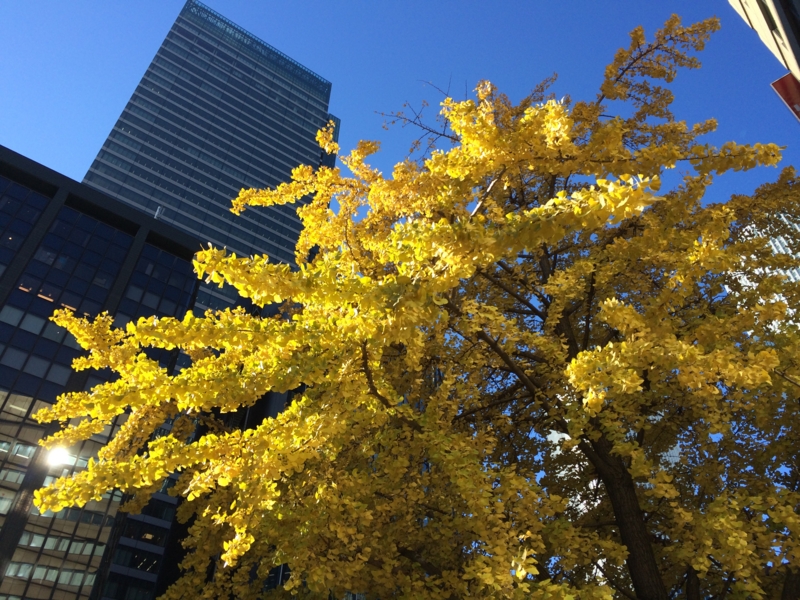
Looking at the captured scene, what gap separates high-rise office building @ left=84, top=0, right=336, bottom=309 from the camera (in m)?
64.6

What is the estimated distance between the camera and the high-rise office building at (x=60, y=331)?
23234 millimetres

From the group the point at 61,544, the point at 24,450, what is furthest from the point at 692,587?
the point at 61,544

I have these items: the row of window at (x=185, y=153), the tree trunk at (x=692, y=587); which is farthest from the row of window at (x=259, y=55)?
the tree trunk at (x=692, y=587)

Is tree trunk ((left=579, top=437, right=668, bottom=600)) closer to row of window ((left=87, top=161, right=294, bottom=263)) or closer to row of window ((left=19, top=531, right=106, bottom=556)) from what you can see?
row of window ((left=19, top=531, right=106, bottom=556))

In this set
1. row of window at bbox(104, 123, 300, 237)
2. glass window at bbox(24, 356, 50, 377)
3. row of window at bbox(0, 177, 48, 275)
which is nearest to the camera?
glass window at bbox(24, 356, 50, 377)

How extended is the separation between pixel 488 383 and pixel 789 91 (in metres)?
6.14

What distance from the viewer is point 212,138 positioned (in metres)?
76.7

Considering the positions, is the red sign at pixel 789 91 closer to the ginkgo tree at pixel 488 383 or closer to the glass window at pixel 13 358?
the ginkgo tree at pixel 488 383

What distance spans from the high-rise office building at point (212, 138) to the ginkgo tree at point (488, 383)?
175ft

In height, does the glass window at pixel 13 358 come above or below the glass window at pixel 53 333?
below

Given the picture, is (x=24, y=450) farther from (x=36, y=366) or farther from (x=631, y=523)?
(x=631, y=523)

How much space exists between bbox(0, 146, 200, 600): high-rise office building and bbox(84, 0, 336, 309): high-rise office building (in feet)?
75.8

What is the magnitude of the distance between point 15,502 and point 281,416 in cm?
2715

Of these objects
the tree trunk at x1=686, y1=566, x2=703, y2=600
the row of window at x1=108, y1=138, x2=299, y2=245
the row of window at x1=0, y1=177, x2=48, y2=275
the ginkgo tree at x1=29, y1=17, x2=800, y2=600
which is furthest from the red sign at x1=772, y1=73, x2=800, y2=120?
the row of window at x1=108, y1=138, x2=299, y2=245
